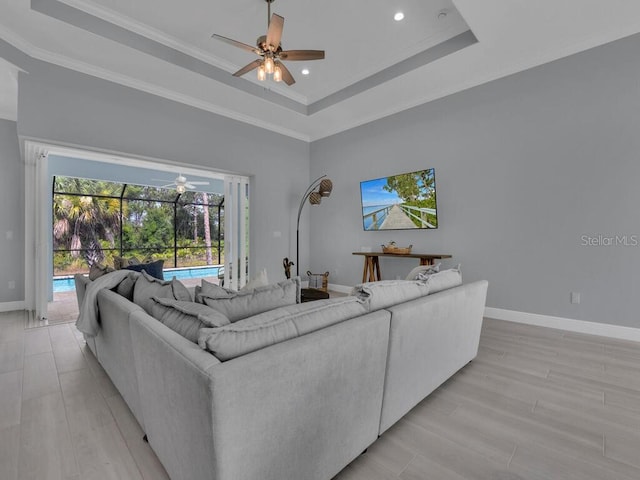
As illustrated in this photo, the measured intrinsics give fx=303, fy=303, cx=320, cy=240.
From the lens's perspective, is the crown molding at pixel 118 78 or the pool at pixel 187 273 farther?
the pool at pixel 187 273

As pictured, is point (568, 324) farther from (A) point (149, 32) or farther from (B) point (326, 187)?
(A) point (149, 32)

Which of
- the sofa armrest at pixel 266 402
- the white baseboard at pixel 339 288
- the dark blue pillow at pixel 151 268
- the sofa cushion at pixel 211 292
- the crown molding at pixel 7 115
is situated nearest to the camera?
the sofa armrest at pixel 266 402

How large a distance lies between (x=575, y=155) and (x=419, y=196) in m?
1.84

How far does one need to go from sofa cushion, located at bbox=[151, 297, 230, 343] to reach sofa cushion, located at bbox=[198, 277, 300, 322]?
143 millimetres

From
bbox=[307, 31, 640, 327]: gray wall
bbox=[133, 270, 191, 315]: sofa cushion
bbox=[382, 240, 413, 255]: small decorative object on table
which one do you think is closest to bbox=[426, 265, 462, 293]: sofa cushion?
bbox=[133, 270, 191, 315]: sofa cushion

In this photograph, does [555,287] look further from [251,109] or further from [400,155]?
[251,109]

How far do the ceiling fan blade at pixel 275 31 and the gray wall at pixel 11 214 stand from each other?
4542mm

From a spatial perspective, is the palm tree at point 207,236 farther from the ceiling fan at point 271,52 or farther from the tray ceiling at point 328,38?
the ceiling fan at point 271,52

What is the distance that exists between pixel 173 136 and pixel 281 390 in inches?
174

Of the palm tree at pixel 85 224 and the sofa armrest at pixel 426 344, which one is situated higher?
the palm tree at pixel 85 224

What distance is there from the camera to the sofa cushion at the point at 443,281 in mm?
2158

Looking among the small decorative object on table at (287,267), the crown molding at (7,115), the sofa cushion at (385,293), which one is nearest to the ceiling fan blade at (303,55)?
the sofa cushion at (385,293)

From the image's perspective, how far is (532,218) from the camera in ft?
11.9

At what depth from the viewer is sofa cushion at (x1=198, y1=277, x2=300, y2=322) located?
1.52 m
